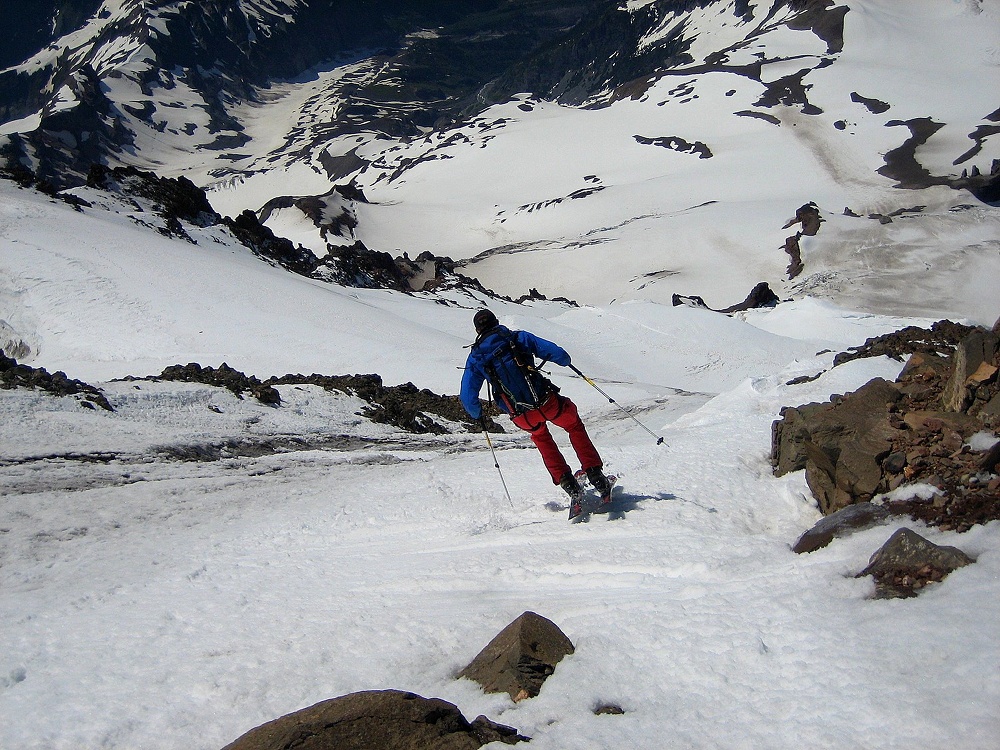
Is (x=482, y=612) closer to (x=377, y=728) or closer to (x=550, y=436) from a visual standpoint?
(x=377, y=728)

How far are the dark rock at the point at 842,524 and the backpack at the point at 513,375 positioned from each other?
7.37ft

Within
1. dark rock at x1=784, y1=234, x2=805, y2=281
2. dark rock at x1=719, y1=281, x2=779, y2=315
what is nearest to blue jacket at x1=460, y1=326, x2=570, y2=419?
dark rock at x1=719, y1=281, x2=779, y2=315

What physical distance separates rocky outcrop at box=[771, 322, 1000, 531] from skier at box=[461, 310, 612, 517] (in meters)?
1.72

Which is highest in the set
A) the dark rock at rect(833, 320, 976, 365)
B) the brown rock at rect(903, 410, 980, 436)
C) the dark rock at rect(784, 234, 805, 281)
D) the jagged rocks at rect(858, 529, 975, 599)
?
the jagged rocks at rect(858, 529, 975, 599)

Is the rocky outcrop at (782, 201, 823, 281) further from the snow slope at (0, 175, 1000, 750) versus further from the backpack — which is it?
the backpack

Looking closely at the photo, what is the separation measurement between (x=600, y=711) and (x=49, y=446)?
6.46 meters

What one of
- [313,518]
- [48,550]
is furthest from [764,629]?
[48,550]

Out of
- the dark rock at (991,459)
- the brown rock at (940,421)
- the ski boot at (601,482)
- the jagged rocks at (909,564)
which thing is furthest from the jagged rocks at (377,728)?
the brown rock at (940,421)

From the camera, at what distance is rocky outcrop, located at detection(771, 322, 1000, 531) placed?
4.26m

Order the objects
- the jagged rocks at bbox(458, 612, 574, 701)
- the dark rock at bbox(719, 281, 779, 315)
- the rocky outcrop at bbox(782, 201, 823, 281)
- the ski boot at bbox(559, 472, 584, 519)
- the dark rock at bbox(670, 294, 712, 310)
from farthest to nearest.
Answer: the rocky outcrop at bbox(782, 201, 823, 281) < the dark rock at bbox(670, 294, 712, 310) < the dark rock at bbox(719, 281, 779, 315) < the ski boot at bbox(559, 472, 584, 519) < the jagged rocks at bbox(458, 612, 574, 701)

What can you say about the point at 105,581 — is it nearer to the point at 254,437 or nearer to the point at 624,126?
the point at 254,437

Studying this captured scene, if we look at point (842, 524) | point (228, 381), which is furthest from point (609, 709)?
point (228, 381)

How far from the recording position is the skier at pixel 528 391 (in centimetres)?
581

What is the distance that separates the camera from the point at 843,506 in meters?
4.85
